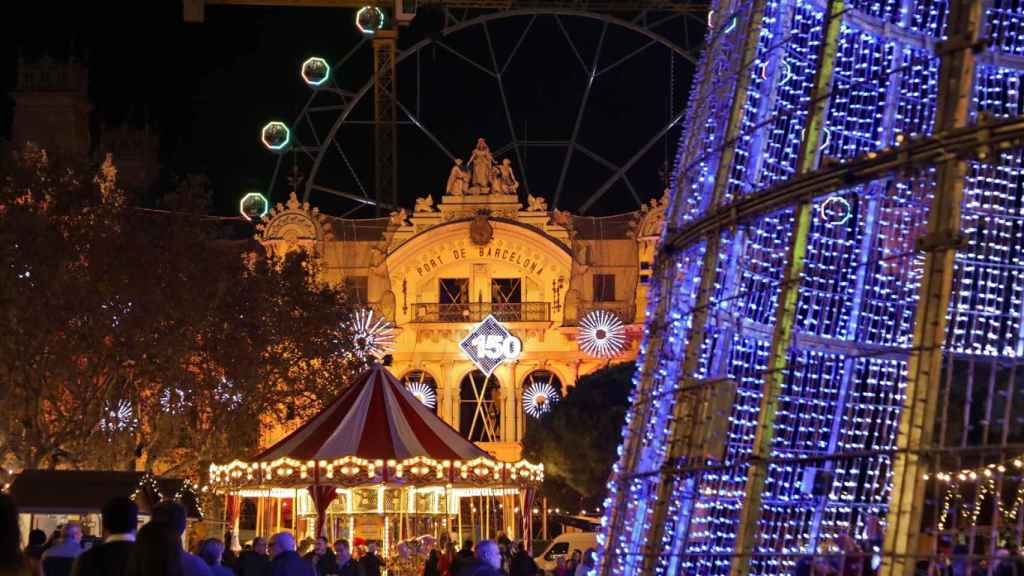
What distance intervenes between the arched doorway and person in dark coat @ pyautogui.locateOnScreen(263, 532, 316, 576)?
44033 millimetres

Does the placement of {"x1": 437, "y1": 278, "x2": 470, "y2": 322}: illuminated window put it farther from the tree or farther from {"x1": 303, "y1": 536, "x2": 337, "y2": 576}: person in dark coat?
{"x1": 303, "y1": 536, "x2": 337, "y2": 576}: person in dark coat

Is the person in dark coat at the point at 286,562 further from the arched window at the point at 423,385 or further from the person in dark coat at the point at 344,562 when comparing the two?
the arched window at the point at 423,385

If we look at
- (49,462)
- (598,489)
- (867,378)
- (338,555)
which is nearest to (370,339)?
(598,489)

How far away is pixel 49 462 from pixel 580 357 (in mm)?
28295

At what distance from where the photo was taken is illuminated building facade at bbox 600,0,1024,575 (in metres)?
7.54

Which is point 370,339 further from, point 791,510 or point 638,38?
point 791,510

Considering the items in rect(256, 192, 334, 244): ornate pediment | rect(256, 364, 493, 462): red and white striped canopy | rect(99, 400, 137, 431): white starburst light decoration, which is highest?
rect(256, 192, 334, 244): ornate pediment

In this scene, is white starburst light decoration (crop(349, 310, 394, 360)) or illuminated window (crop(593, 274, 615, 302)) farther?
illuminated window (crop(593, 274, 615, 302))

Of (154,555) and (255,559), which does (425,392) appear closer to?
(255,559)

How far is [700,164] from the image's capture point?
357 inches

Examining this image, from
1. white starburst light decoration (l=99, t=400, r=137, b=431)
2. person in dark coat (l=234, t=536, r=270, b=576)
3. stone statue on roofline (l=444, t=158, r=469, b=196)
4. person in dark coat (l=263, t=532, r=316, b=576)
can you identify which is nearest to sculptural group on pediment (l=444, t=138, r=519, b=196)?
stone statue on roofline (l=444, t=158, r=469, b=196)

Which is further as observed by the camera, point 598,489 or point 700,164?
point 598,489

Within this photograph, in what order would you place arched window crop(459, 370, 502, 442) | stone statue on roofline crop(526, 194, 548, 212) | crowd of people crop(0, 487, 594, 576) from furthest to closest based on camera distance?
arched window crop(459, 370, 502, 442)
stone statue on roofline crop(526, 194, 548, 212)
crowd of people crop(0, 487, 594, 576)

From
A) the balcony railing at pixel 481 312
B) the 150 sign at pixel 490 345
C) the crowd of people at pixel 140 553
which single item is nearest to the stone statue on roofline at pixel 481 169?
the balcony railing at pixel 481 312
